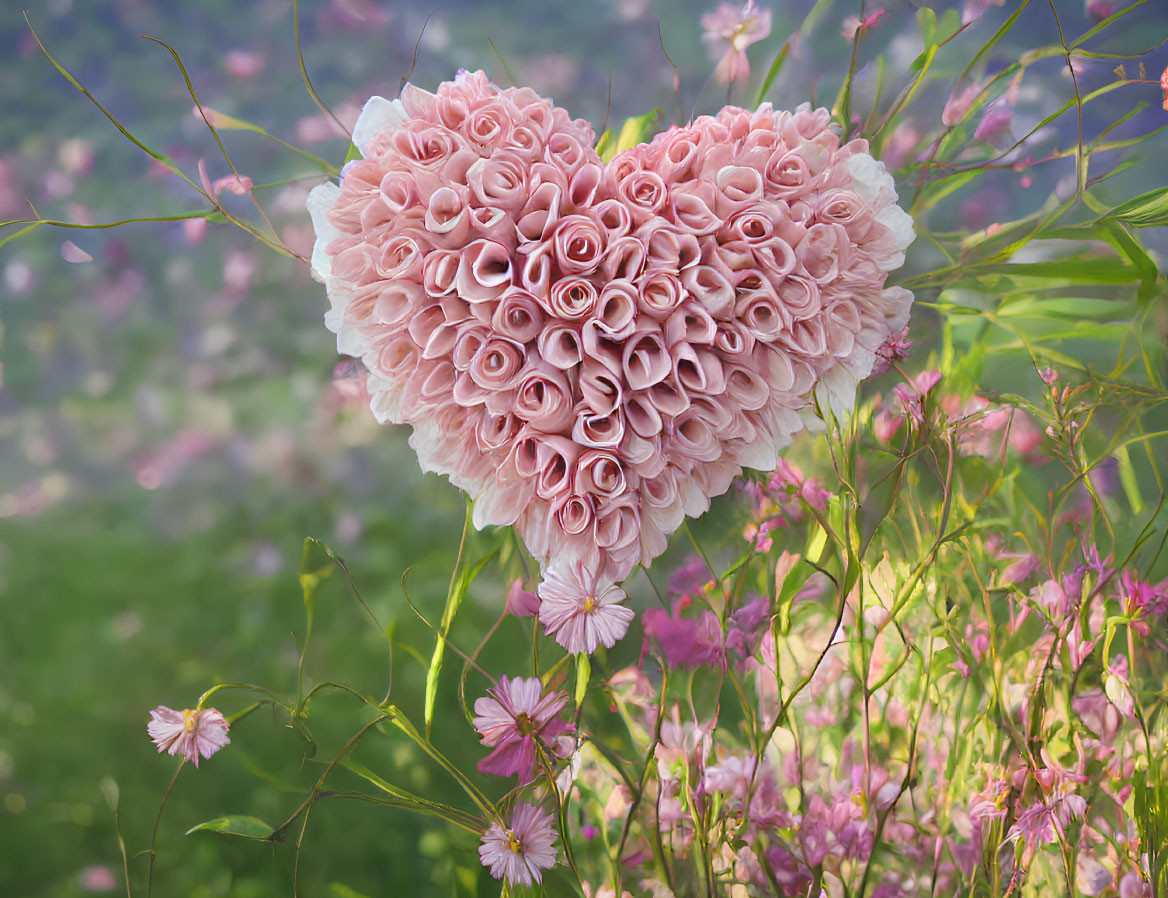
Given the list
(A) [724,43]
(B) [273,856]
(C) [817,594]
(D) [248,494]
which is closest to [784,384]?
(C) [817,594]

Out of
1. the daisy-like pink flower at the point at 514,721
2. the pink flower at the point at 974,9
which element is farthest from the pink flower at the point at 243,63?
the pink flower at the point at 974,9

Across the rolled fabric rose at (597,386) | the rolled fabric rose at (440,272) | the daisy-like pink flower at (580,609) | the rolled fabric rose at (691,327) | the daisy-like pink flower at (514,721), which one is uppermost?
the rolled fabric rose at (440,272)

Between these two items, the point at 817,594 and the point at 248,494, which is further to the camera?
the point at 817,594

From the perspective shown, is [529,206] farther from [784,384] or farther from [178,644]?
[178,644]

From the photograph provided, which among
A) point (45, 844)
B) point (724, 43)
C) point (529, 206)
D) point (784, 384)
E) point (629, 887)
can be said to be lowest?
point (629, 887)

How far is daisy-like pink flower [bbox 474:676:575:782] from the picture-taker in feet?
1.91

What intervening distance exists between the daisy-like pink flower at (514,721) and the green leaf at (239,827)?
0.53 ft

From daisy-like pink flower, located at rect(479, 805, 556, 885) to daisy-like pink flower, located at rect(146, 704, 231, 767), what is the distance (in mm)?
215

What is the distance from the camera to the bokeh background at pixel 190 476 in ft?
1.76

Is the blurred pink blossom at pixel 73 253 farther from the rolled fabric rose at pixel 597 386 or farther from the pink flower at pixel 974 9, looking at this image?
the pink flower at pixel 974 9

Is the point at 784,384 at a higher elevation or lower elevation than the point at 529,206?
lower

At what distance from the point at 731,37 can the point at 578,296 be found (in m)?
0.29

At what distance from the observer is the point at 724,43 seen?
0.64 meters

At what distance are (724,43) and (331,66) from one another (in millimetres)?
318
